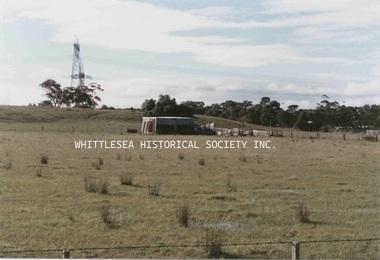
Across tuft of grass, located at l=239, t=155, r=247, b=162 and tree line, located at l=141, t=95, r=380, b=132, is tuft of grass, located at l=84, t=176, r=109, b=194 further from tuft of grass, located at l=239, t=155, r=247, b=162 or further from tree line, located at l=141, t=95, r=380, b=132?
tuft of grass, located at l=239, t=155, r=247, b=162

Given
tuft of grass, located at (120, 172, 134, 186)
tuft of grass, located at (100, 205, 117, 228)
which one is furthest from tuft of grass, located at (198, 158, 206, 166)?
tuft of grass, located at (100, 205, 117, 228)

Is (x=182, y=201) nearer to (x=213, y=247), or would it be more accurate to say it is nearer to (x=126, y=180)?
(x=126, y=180)

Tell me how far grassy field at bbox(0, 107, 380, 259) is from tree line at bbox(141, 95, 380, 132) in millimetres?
800

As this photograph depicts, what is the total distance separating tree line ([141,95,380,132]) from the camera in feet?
33.4

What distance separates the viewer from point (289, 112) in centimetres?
1115

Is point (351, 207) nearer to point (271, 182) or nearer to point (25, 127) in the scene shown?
point (271, 182)

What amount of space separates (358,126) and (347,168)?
344 centimetres

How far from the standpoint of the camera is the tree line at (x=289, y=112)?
33.4ft

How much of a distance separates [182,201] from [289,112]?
2.66 meters

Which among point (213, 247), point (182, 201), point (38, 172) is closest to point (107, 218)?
point (182, 201)

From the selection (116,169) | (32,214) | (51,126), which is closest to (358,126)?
(116,169)

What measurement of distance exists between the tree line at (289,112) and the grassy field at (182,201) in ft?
2.62

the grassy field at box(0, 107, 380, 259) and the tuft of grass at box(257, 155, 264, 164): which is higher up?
the tuft of grass at box(257, 155, 264, 164)

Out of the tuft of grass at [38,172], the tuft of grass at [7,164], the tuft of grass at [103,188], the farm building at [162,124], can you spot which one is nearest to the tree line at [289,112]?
the tuft of grass at [103,188]
